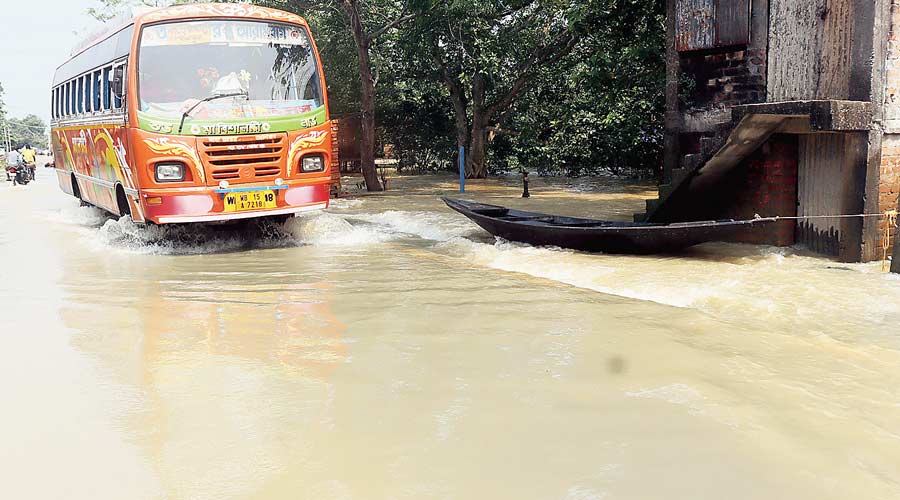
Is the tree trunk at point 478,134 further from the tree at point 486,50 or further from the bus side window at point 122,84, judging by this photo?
the bus side window at point 122,84

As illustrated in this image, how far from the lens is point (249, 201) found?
9.65 meters

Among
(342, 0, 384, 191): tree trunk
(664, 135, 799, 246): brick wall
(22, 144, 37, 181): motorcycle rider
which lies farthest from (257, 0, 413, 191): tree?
(22, 144, 37, 181): motorcycle rider

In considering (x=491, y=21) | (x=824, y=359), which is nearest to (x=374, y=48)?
(x=491, y=21)

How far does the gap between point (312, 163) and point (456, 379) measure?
19.2 feet

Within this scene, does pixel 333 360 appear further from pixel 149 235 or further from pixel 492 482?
pixel 149 235

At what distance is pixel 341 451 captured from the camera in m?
3.84

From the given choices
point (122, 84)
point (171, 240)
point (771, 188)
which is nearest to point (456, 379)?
point (771, 188)

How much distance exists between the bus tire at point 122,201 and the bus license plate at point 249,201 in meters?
1.75

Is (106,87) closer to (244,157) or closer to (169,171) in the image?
(169,171)

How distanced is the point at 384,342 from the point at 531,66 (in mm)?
Answer: 17063

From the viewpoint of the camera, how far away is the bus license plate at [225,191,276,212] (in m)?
9.53

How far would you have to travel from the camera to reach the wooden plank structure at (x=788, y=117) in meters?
7.87

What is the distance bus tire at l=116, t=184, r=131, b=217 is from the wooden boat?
178 inches

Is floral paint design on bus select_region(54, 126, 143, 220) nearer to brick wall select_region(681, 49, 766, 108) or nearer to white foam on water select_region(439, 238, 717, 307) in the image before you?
white foam on water select_region(439, 238, 717, 307)
